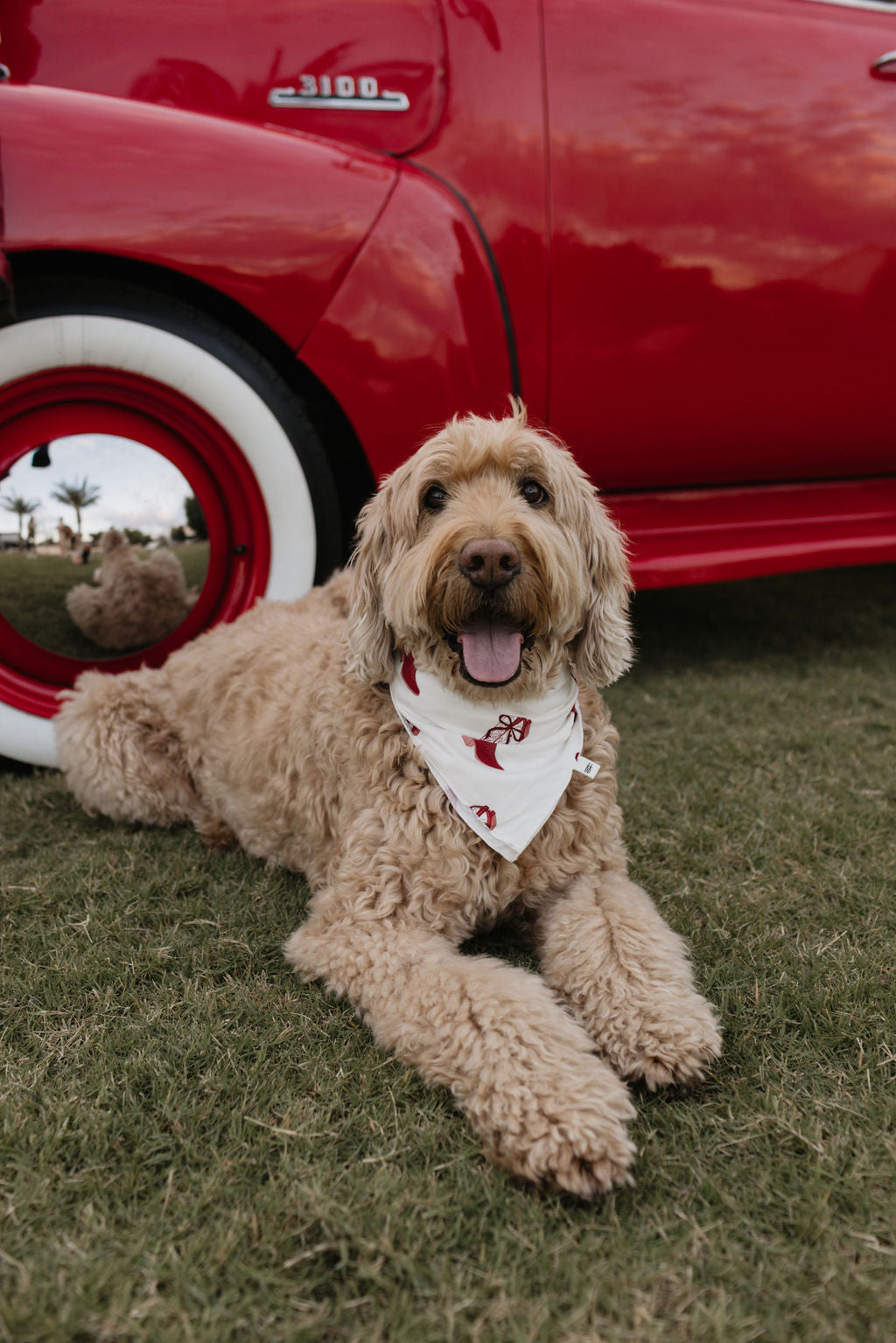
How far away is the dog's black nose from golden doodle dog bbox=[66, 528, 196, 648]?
144 centimetres

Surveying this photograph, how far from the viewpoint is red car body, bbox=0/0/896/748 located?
2.61 m

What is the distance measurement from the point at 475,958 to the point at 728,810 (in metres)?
1.24

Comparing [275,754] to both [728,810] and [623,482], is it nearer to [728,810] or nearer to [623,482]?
[728,810]

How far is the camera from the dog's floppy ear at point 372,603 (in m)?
2.10

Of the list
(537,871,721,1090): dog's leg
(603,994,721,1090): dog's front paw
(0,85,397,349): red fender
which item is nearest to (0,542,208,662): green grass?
(0,85,397,349): red fender

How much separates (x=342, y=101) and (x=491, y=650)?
1.99 m

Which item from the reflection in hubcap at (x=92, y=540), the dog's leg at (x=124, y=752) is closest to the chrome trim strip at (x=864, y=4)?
the reflection in hubcap at (x=92, y=540)

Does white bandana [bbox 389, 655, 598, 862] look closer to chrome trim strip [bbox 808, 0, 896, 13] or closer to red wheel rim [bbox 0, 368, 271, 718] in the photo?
red wheel rim [bbox 0, 368, 271, 718]

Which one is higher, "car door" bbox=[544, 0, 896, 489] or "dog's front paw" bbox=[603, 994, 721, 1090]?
"car door" bbox=[544, 0, 896, 489]

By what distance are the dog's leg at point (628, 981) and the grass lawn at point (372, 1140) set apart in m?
0.07

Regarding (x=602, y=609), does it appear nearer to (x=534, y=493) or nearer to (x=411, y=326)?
(x=534, y=493)

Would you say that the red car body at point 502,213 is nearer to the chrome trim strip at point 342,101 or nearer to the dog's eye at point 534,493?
the chrome trim strip at point 342,101

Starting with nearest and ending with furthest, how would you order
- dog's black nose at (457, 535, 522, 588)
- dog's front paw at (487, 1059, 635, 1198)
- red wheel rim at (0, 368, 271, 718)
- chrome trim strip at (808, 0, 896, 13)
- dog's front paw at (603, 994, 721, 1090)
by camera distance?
1. dog's front paw at (487, 1059, 635, 1198)
2. dog's front paw at (603, 994, 721, 1090)
3. dog's black nose at (457, 535, 522, 588)
4. red wheel rim at (0, 368, 271, 718)
5. chrome trim strip at (808, 0, 896, 13)

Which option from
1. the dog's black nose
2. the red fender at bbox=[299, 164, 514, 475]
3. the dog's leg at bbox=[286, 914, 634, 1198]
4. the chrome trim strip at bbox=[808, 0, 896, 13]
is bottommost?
the dog's leg at bbox=[286, 914, 634, 1198]
